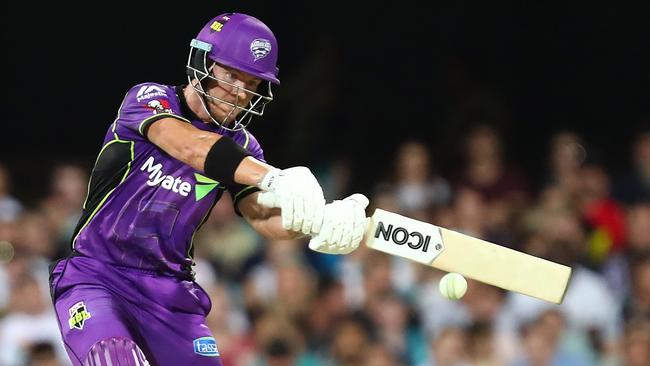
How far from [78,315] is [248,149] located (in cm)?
118

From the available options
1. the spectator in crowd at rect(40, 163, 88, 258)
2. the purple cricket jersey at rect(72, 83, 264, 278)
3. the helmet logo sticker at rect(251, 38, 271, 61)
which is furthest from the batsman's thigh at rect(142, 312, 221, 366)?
the spectator in crowd at rect(40, 163, 88, 258)

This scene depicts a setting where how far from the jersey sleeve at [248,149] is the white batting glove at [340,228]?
93 cm

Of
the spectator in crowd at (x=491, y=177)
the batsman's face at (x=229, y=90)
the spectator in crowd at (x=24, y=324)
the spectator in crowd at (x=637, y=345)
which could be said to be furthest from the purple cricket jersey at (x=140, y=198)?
the spectator in crowd at (x=491, y=177)

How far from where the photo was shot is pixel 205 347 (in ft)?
17.6

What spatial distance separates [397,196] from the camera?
9.96 m

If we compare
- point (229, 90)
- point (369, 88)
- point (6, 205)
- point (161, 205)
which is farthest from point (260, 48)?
point (369, 88)

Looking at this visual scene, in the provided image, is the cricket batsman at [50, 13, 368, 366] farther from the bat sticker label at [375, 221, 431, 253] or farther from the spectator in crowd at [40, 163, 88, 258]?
the spectator in crowd at [40, 163, 88, 258]

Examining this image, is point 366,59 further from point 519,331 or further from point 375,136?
point 519,331

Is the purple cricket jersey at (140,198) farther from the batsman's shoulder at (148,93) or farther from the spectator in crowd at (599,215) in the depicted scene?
the spectator in crowd at (599,215)

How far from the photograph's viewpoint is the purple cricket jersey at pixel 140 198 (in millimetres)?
5223

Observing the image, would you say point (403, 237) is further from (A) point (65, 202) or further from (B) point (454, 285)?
(A) point (65, 202)

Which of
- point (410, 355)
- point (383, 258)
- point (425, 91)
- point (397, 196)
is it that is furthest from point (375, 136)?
point (410, 355)

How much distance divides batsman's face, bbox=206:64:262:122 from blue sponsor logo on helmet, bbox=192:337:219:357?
3.35 ft

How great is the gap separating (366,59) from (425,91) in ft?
2.15
